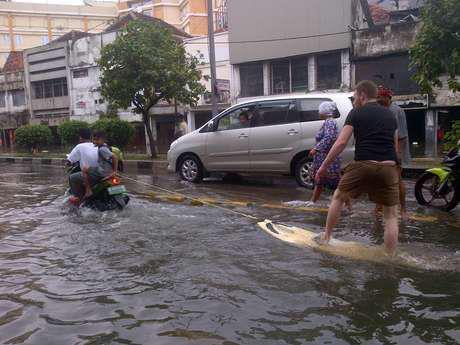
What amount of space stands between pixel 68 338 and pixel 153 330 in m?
0.56

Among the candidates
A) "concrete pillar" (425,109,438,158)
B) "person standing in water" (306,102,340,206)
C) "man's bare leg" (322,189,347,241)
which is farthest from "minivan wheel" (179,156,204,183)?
"concrete pillar" (425,109,438,158)

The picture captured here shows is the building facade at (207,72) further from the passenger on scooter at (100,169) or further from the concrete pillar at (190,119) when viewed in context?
the passenger on scooter at (100,169)

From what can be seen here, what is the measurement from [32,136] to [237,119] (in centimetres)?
2033

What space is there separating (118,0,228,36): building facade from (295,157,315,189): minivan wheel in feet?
107

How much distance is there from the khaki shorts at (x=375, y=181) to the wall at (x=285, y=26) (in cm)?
1818

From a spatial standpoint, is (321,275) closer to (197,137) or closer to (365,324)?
(365,324)

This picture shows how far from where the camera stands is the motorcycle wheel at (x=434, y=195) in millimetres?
7246

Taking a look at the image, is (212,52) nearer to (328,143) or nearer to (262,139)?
(262,139)

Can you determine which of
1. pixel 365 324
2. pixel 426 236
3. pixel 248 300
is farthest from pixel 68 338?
pixel 426 236

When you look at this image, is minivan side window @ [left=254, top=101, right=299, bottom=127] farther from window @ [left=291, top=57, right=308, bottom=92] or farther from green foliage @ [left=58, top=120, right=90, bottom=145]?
green foliage @ [left=58, top=120, right=90, bottom=145]

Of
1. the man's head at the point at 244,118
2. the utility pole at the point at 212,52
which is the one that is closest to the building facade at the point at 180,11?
the utility pole at the point at 212,52

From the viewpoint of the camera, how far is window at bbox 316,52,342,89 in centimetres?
2246

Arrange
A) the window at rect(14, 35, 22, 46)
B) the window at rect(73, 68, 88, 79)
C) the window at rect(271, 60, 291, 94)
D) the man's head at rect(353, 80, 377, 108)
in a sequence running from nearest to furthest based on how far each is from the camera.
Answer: the man's head at rect(353, 80, 377, 108) → the window at rect(271, 60, 291, 94) → the window at rect(73, 68, 88, 79) → the window at rect(14, 35, 22, 46)

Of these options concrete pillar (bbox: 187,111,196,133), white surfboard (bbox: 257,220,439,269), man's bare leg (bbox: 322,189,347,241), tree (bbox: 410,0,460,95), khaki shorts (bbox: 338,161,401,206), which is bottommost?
white surfboard (bbox: 257,220,439,269)
